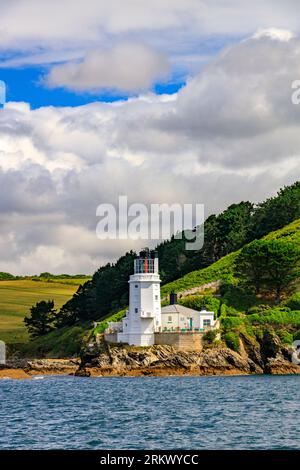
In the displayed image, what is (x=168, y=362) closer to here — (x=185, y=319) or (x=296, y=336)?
(x=185, y=319)

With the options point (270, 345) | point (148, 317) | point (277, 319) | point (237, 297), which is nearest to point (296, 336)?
point (270, 345)

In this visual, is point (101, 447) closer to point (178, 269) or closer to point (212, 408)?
point (212, 408)

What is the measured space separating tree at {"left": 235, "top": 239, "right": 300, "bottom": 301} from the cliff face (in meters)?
16.2

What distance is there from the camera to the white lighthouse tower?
334 feet

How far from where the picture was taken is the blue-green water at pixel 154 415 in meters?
46.2

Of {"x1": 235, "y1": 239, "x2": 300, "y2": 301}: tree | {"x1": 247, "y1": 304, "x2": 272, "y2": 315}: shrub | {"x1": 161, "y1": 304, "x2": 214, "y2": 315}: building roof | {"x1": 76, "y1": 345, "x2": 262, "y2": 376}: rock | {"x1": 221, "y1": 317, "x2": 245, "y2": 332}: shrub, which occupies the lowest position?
{"x1": 76, "y1": 345, "x2": 262, "y2": 376}: rock

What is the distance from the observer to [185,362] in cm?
9688

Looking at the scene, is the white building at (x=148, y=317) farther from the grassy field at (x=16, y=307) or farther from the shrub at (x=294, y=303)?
the grassy field at (x=16, y=307)

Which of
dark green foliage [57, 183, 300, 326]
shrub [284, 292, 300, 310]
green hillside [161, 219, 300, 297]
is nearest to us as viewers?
shrub [284, 292, 300, 310]

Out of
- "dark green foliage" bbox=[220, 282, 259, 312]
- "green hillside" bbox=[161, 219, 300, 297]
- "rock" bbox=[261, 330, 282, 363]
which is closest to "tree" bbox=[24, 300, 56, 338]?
"green hillside" bbox=[161, 219, 300, 297]

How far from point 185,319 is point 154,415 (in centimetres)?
4697

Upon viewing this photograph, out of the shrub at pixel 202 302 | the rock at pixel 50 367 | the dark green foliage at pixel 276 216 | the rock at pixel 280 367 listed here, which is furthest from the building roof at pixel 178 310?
the dark green foliage at pixel 276 216

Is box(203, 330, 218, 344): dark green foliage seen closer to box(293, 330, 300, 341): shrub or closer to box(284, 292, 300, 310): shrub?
box(293, 330, 300, 341): shrub
